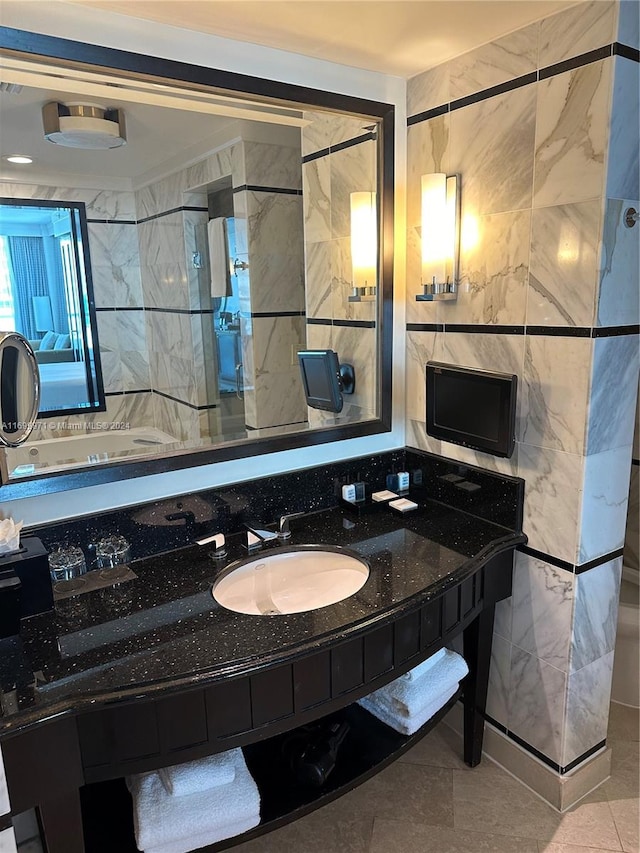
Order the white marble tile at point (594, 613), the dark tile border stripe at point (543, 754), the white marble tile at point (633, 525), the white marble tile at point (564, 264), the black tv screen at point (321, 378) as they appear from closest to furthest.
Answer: the white marble tile at point (564, 264), the white marble tile at point (594, 613), the dark tile border stripe at point (543, 754), the black tv screen at point (321, 378), the white marble tile at point (633, 525)

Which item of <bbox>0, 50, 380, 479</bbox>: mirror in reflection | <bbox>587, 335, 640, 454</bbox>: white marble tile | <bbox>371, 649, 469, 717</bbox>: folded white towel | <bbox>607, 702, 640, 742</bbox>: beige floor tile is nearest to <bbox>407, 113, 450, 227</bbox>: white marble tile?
<bbox>0, 50, 380, 479</bbox>: mirror in reflection

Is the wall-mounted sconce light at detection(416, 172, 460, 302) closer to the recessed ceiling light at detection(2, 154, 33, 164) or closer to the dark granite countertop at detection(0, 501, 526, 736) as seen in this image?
the dark granite countertop at detection(0, 501, 526, 736)

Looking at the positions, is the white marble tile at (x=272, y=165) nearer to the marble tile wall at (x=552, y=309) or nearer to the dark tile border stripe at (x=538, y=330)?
the marble tile wall at (x=552, y=309)

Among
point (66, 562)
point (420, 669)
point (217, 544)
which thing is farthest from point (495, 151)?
point (66, 562)

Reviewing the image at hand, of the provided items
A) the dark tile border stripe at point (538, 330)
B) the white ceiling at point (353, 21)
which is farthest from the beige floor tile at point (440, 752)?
the white ceiling at point (353, 21)

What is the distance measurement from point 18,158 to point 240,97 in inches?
23.4

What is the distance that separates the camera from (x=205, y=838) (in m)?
1.31

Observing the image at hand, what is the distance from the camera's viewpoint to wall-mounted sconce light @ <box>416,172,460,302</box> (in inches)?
69.9

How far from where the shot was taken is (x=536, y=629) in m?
1.78

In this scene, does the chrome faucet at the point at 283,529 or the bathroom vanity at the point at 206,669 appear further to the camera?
the chrome faucet at the point at 283,529

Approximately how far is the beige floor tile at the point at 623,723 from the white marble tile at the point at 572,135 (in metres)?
1.76

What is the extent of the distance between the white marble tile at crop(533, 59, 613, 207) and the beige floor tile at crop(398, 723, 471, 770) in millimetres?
1670

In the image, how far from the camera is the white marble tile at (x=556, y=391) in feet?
5.06

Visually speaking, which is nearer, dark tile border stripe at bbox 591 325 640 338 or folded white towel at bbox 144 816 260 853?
folded white towel at bbox 144 816 260 853
